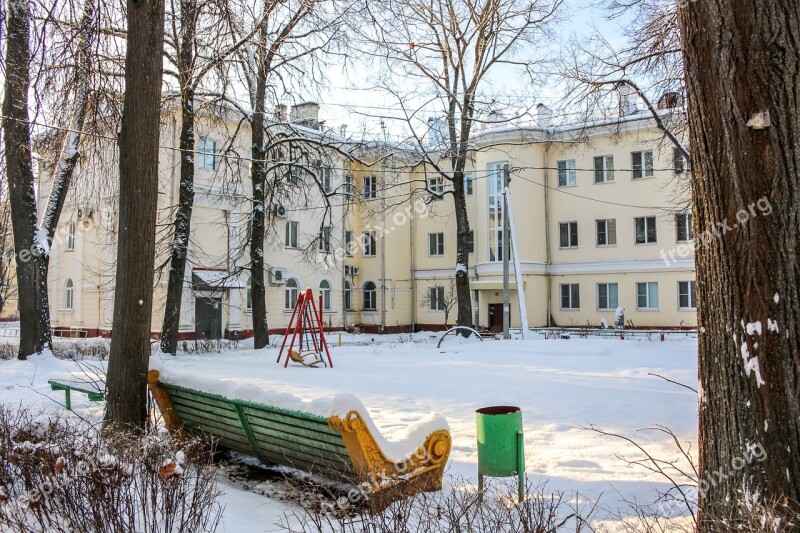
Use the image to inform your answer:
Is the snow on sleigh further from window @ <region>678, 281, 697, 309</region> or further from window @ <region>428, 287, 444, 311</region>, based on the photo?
window @ <region>428, 287, 444, 311</region>

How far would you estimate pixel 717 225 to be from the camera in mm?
3326

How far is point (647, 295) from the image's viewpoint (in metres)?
30.6

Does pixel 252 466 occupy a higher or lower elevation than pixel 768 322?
lower

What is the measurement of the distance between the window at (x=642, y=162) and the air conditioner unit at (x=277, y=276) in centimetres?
1799

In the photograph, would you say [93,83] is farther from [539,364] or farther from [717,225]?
[539,364]

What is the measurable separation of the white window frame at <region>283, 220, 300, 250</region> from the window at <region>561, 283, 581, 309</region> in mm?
13893

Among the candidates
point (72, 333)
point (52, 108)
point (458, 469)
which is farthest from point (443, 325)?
point (458, 469)

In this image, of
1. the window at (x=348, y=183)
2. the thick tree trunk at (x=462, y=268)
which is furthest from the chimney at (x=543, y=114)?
the window at (x=348, y=183)

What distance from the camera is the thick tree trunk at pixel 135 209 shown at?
6461 mm

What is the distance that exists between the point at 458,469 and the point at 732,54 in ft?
13.7

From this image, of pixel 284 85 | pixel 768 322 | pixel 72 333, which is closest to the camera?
pixel 768 322

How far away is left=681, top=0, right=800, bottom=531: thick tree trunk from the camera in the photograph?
123 inches

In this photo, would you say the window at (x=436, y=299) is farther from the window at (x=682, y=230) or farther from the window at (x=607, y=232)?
the window at (x=682, y=230)

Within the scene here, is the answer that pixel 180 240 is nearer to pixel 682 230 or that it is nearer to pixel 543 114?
pixel 543 114
